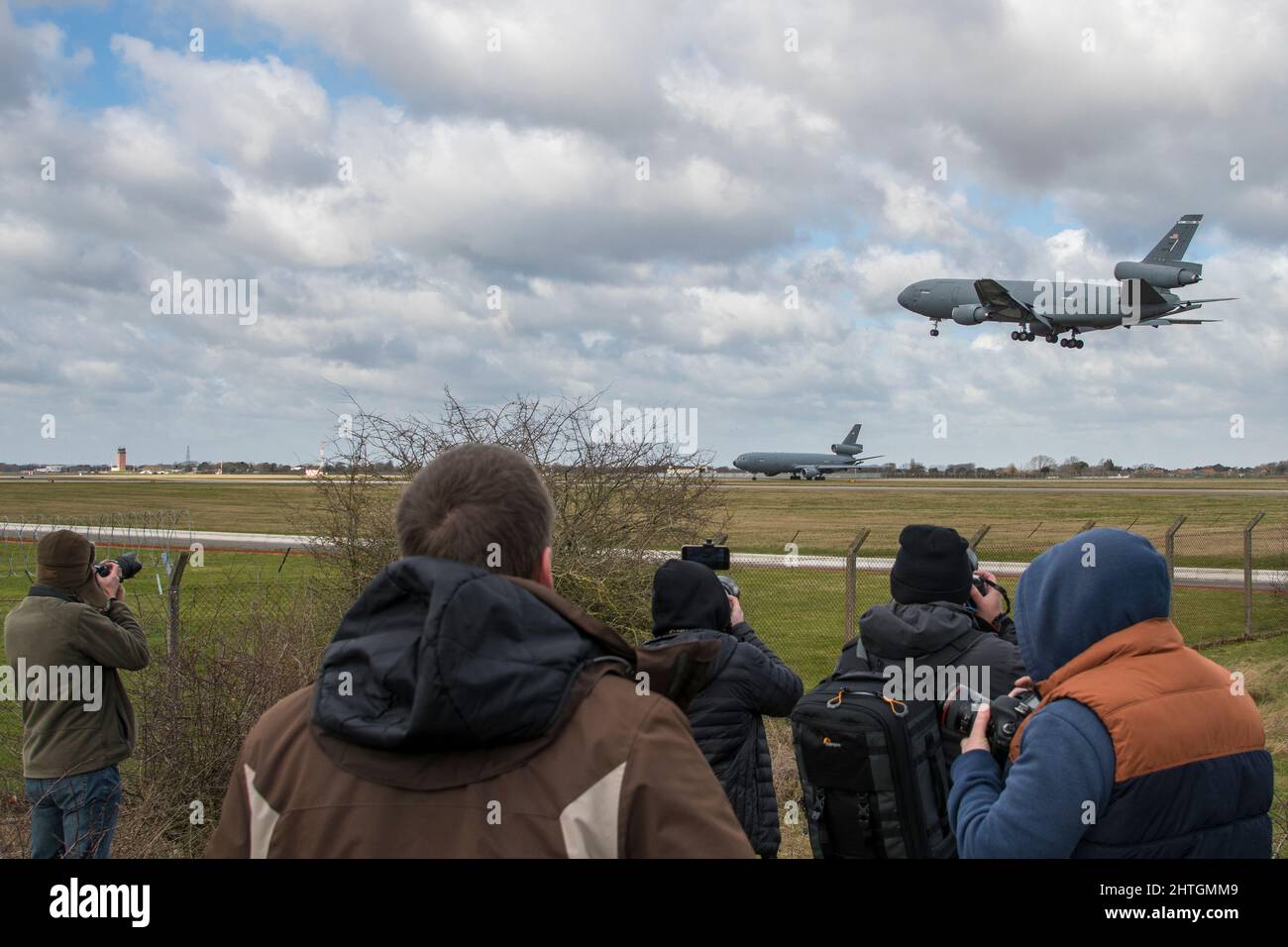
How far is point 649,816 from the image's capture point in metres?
1.67

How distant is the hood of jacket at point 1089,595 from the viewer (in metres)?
2.57

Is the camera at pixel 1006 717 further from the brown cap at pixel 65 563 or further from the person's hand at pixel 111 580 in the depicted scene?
the person's hand at pixel 111 580

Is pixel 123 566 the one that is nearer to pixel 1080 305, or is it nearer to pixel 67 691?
pixel 67 691

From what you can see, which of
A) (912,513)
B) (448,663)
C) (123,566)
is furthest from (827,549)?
(448,663)

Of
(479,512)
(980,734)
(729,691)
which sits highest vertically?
(479,512)

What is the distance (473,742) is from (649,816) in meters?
0.31

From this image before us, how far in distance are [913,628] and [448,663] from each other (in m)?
2.75

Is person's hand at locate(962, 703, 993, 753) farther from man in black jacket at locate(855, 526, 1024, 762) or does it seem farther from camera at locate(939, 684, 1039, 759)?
man in black jacket at locate(855, 526, 1024, 762)

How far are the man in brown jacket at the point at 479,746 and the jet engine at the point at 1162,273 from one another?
53610 mm

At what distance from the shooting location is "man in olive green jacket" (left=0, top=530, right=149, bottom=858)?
17.0ft

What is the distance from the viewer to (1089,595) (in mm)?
2594

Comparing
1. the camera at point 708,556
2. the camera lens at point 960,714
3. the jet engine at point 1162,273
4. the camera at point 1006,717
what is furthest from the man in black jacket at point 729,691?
the jet engine at point 1162,273
